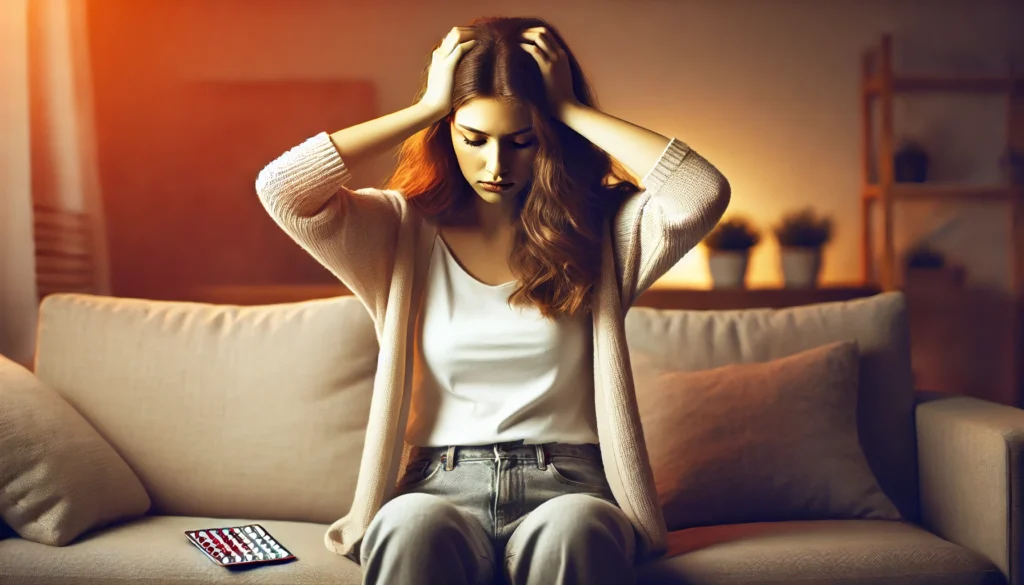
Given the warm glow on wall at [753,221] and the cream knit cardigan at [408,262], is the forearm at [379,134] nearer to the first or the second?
the cream knit cardigan at [408,262]

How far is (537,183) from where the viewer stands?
148 cm

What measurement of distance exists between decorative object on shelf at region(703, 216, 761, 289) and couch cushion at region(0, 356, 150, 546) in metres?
1.69

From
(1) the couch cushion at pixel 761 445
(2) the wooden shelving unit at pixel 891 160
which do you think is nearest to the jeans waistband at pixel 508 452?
(1) the couch cushion at pixel 761 445

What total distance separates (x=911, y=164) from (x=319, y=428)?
2.20 m

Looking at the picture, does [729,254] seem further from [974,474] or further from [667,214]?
[667,214]

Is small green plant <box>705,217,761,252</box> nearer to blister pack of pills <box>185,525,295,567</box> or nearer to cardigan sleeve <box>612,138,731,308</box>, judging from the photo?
cardigan sleeve <box>612,138,731,308</box>

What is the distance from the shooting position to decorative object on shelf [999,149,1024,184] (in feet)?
10.4

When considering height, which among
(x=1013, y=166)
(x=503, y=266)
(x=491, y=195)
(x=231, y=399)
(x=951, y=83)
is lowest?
(x=231, y=399)

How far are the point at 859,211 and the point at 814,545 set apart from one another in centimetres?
197

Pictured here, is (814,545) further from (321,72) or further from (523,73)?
(321,72)

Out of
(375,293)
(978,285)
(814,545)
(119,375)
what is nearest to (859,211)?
(978,285)

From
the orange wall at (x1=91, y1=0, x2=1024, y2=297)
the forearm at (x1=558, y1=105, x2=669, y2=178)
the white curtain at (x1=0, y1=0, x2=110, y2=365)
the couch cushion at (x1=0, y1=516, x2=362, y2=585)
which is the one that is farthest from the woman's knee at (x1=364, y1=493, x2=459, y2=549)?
the orange wall at (x1=91, y1=0, x2=1024, y2=297)

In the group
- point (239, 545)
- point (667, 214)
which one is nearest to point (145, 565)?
point (239, 545)

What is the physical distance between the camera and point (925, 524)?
1.77 metres
